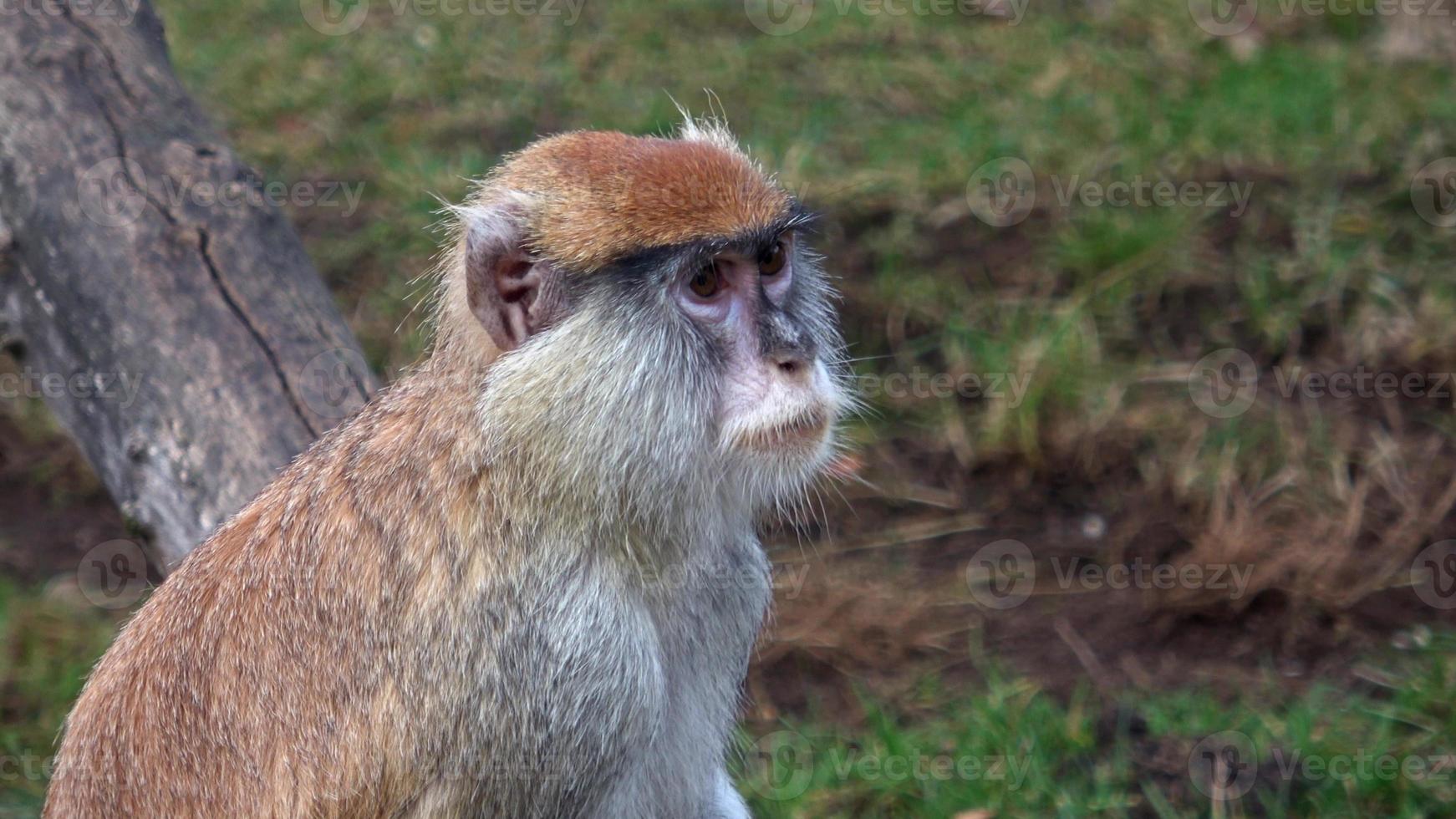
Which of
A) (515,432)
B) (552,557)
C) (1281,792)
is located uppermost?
(515,432)

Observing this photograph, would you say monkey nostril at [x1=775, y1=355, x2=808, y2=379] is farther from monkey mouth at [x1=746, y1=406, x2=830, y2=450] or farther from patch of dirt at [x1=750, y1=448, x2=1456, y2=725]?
patch of dirt at [x1=750, y1=448, x2=1456, y2=725]

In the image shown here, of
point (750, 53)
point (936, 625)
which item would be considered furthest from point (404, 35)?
point (936, 625)

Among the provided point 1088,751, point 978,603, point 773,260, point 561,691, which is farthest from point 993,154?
point 561,691

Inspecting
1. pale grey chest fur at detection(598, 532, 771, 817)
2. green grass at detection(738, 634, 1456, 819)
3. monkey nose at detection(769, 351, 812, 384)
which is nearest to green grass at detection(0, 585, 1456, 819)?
green grass at detection(738, 634, 1456, 819)

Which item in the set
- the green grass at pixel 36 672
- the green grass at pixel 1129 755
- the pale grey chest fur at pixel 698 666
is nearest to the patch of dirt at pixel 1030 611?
the green grass at pixel 1129 755

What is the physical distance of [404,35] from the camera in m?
6.72

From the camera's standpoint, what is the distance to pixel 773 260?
107 inches

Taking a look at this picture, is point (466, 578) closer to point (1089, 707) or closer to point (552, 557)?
point (552, 557)

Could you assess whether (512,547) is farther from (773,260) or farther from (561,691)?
→ (773,260)

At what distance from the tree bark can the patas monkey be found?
82 centimetres

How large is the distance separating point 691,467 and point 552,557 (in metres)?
0.29

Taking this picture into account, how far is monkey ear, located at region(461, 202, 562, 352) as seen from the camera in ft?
8.30

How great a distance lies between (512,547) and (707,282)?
1.91 ft

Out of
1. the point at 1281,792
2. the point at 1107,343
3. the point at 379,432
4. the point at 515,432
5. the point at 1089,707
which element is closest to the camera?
the point at 515,432
